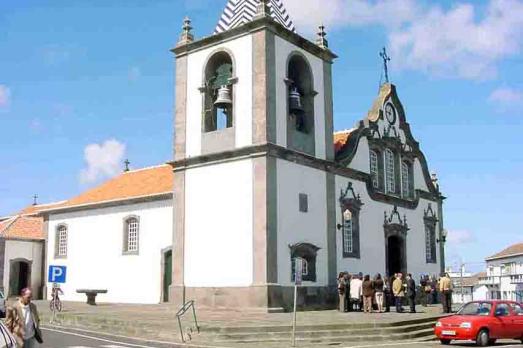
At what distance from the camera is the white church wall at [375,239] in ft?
92.3

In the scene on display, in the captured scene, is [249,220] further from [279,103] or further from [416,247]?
[416,247]

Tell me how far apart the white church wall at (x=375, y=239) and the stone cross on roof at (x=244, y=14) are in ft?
23.3

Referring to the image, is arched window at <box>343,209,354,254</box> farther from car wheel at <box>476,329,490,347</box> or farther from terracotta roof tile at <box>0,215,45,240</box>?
terracotta roof tile at <box>0,215,45,240</box>

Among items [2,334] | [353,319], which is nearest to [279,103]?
[353,319]

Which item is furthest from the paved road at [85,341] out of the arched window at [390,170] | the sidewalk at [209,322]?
the arched window at [390,170]

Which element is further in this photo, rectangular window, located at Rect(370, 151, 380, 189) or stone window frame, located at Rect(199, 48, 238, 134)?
rectangular window, located at Rect(370, 151, 380, 189)

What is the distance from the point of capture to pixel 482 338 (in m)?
17.5

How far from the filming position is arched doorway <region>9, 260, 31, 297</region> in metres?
35.2

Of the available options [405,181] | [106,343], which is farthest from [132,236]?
[106,343]

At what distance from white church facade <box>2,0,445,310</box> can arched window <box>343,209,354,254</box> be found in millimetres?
89

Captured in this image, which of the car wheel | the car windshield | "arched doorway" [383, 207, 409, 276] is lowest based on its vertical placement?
the car wheel

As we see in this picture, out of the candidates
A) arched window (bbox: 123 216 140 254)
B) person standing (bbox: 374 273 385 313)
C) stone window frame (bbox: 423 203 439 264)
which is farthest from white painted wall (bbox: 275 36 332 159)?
stone window frame (bbox: 423 203 439 264)

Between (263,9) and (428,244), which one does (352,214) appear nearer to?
(428,244)

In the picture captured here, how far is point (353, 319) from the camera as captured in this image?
20.5m
